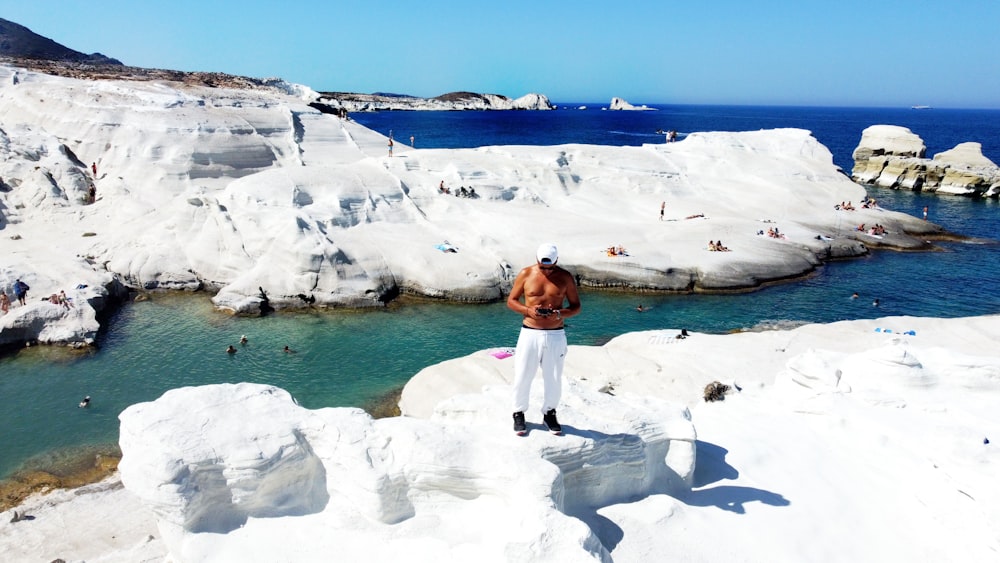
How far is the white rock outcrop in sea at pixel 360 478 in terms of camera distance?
7.00 meters

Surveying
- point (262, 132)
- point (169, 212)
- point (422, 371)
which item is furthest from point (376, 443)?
point (262, 132)

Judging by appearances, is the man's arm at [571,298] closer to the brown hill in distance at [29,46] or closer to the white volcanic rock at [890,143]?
the white volcanic rock at [890,143]

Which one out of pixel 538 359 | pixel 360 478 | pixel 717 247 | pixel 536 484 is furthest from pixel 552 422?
pixel 717 247

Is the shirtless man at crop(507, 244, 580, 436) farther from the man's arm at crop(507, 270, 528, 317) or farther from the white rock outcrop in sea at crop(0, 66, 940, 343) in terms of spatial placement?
the white rock outcrop in sea at crop(0, 66, 940, 343)

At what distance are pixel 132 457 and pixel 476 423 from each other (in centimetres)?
442

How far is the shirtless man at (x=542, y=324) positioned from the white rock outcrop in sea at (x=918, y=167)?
2436 inches

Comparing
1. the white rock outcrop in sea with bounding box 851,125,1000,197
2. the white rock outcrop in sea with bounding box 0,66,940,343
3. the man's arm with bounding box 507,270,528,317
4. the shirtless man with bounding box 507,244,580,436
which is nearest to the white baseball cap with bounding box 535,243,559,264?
the shirtless man with bounding box 507,244,580,436

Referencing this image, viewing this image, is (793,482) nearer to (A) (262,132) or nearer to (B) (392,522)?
(B) (392,522)

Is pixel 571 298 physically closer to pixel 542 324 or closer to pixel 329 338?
pixel 542 324

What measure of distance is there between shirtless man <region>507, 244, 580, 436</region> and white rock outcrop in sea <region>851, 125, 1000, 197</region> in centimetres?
6188

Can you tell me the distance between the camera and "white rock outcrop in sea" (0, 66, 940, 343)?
25.2 m

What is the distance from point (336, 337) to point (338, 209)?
27.4 feet

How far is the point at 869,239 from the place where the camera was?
35938 millimetres

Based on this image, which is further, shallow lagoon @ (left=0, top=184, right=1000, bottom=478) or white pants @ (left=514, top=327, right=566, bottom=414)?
shallow lagoon @ (left=0, top=184, right=1000, bottom=478)
